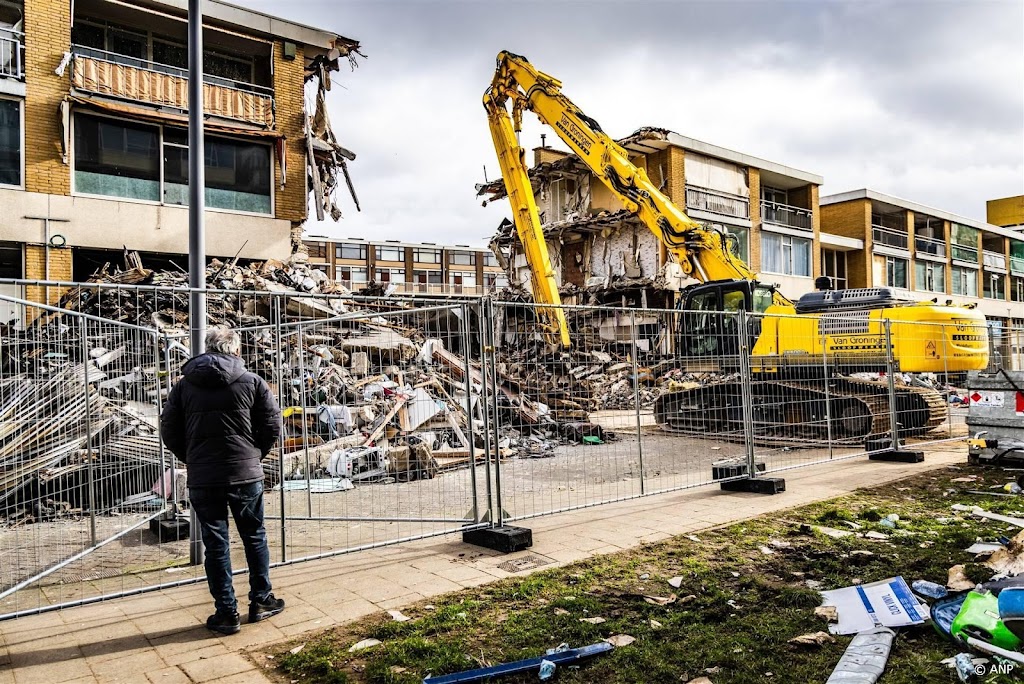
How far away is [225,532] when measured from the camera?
175 inches

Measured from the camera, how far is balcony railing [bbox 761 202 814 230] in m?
33.8

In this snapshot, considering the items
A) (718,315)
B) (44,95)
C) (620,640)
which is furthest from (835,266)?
(620,640)

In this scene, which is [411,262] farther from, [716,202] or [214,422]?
[214,422]

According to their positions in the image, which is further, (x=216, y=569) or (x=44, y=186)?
(x=44, y=186)

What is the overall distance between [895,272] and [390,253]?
157 ft

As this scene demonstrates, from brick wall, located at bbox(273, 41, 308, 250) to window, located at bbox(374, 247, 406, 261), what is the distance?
2048 inches

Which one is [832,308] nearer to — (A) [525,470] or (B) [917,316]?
(B) [917,316]

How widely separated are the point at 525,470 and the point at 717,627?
18.0 feet

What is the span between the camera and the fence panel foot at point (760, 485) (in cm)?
805

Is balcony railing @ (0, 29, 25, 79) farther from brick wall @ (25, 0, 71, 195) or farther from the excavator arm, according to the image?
the excavator arm

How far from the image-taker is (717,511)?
7.27 metres

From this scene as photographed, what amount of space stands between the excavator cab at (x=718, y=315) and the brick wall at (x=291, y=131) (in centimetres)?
1158

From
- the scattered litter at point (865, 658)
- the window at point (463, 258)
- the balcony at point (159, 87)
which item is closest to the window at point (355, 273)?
the window at point (463, 258)

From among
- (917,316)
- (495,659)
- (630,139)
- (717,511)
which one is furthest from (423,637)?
(630,139)
